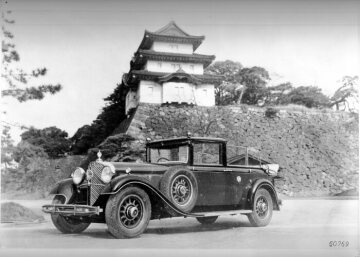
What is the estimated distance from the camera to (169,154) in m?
6.14

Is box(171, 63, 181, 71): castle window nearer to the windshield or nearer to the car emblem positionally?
the windshield

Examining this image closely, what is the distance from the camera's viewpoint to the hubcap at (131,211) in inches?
192

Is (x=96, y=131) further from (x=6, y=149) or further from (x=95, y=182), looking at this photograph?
(x=95, y=182)

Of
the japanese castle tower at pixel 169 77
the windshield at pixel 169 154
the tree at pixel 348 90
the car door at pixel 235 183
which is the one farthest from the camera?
the japanese castle tower at pixel 169 77

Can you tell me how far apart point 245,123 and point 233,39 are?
13.0 metres

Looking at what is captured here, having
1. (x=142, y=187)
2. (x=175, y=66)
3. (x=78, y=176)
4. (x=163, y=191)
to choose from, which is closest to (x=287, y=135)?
(x=175, y=66)

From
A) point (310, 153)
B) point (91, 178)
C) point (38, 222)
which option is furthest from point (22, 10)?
point (310, 153)

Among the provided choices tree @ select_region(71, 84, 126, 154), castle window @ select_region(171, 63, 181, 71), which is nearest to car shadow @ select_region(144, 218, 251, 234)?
tree @ select_region(71, 84, 126, 154)

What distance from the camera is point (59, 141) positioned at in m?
9.30

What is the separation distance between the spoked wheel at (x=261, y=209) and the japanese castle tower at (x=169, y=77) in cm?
1073

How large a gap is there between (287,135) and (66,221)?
1480 cm

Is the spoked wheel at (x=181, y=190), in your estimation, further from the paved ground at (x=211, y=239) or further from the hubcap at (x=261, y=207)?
the hubcap at (x=261, y=207)

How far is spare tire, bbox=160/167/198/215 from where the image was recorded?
17.1ft

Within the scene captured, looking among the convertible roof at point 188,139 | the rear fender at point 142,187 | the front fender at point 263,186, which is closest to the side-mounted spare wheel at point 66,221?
the rear fender at point 142,187
